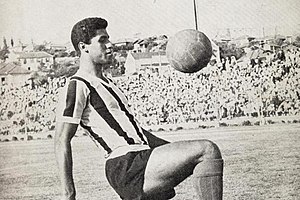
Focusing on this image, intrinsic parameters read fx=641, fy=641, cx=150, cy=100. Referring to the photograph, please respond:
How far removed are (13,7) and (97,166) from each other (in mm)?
796

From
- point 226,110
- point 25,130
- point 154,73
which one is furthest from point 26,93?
point 226,110

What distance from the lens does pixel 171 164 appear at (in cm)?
251

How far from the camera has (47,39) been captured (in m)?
2.78

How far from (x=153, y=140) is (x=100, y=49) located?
17.6 inches

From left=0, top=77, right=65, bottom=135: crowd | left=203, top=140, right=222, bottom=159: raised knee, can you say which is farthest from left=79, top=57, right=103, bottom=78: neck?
left=203, top=140, right=222, bottom=159: raised knee

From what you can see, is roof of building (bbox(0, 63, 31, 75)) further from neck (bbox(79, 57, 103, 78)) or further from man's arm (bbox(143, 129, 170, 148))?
man's arm (bbox(143, 129, 170, 148))

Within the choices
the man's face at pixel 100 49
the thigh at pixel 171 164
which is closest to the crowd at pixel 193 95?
the man's face at pixel 100 49

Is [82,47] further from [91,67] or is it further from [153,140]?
[153,140]

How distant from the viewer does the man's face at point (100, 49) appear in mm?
2709

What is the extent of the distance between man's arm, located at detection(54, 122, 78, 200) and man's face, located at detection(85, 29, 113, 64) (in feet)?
0.99

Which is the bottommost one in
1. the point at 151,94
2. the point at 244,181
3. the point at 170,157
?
the point at 244,181

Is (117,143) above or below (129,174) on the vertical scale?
above

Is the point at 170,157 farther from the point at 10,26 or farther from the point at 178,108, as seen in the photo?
the point at 10,26

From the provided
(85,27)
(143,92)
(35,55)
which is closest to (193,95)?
(143,92)
